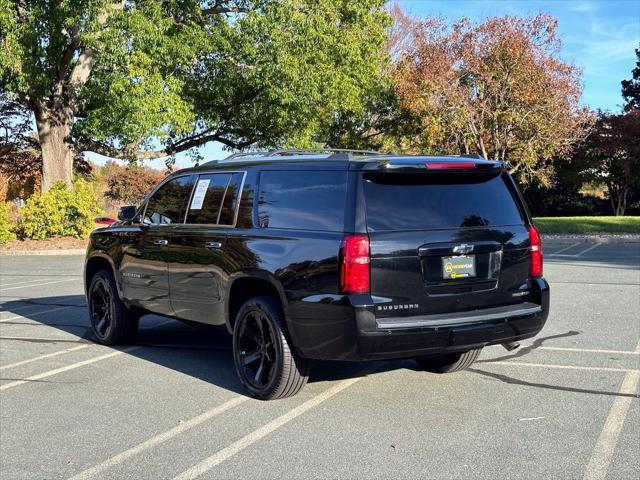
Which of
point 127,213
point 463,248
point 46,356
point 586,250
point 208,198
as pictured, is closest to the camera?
point 463,248

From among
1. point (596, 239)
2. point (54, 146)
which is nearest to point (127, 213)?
point (54, 146)

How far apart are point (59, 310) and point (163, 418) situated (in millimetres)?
5582

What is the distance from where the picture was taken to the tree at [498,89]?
996 inches

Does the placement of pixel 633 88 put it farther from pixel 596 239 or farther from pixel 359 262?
pixel 359 262

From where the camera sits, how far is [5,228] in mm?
22766

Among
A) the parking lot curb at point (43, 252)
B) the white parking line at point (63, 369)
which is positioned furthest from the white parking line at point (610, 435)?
the parking lot curb at point (43, 252)

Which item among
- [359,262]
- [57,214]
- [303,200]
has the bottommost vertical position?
[359,262]

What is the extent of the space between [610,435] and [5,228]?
21848mm

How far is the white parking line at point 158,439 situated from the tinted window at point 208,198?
5.17ft

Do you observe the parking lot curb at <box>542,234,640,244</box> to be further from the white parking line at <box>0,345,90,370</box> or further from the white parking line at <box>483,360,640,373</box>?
the white parking line at <box>0,345,90,370</box>

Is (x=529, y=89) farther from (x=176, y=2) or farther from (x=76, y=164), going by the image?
(x=76, y=164)

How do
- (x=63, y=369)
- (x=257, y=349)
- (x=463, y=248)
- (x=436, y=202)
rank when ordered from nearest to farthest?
(x=463, y=248), (x=436, y=202), (x=257, y=349), (x=63, y=369)

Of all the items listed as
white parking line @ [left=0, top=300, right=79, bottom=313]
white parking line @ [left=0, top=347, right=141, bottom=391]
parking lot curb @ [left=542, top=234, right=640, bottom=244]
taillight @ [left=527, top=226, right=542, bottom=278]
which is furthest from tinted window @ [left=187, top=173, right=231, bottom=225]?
parking lot curb @ [left=542, top=234, right=640, bottom=244]

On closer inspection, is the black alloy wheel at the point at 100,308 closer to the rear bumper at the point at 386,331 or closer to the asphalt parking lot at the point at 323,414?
the asphalt parking lot at the point at 323,414
